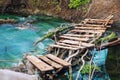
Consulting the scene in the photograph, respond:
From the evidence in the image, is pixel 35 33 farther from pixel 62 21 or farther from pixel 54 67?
pixel 54 67

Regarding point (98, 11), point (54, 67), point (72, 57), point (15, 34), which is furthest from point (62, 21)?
point (54, 67)

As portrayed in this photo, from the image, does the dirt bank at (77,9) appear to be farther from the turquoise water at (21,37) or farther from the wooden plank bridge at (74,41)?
the wooden plank bridge at (74,41)

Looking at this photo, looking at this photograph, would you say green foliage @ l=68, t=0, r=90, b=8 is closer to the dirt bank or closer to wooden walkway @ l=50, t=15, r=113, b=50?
the dirt bank

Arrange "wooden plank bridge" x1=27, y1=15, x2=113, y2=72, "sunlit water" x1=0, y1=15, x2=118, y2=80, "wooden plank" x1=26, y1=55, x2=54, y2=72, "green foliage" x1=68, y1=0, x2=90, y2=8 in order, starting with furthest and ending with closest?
"green foliage" x1=68, y1=0, x2=90, y2=8 < "sunlit water" x1=0, y1=15, x2=118, y2=80 < "wooden plank bridge" x1=27, y1=15, x2=113, y2=72 < "wooden plank" x1=26, y1=55, x2=54, y2=72

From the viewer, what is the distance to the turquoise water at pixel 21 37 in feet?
40.1

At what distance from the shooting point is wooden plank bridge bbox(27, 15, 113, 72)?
309 inches

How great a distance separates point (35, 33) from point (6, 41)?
1.72 metres

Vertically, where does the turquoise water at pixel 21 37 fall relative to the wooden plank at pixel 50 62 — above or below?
below

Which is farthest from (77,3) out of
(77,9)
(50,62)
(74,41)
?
(50,62)

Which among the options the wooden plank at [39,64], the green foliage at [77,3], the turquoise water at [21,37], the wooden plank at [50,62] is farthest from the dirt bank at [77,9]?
the wooden plank at [39,64]

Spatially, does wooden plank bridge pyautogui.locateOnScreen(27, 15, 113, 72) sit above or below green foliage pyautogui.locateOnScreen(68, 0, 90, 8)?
above

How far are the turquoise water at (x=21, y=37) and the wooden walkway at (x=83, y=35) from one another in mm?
1544

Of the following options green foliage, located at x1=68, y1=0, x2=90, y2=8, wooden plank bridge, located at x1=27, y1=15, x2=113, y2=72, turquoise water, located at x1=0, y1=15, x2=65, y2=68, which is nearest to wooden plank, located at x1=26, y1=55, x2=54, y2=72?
wooden plank bridge, located at x1=27, y1=15, x2=113, y2=72

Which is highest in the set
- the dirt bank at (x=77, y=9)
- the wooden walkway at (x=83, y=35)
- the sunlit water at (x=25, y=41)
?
the wooden walkway at (x=83, y=35)
